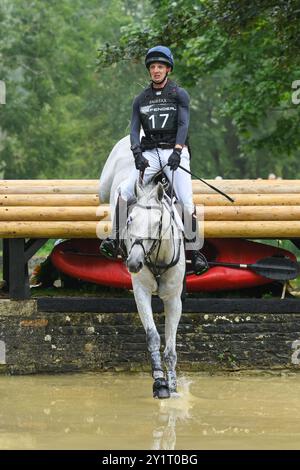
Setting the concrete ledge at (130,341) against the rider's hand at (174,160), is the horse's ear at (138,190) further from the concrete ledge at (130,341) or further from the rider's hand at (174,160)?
the concrete ledge at (130,341)

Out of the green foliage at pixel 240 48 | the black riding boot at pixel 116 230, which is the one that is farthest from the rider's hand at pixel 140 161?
the green foliage at pixel 240 48

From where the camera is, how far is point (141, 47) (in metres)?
19.7

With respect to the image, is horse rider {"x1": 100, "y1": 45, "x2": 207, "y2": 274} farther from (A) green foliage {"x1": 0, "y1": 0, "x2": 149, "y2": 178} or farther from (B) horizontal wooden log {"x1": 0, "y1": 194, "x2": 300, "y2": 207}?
(A) green foliage {"x1": 0, "y1": 0, "x2": 149, "y2": 178}

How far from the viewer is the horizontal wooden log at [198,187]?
515 inches

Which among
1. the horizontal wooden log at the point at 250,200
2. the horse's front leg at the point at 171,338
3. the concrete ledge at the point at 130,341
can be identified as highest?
the horizontal wooden log at the point at 250,200

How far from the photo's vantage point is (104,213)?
12.4 metres

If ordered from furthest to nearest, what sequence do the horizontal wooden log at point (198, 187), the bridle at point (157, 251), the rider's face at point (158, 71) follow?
the horizontal wooden log at point (198, 187) → the rider's face at point (158, 71) → the bridle at point (157, 251)

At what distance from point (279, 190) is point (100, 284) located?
234 centimetres

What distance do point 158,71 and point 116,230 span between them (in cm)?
159

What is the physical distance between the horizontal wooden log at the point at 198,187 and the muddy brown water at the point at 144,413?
2213 mm

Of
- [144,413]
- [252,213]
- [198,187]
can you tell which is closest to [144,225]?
[144,413]

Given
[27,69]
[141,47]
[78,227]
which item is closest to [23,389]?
[78,227]

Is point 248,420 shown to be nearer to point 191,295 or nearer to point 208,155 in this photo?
point 191,295

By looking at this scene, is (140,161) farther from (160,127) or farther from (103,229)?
(103,229)
